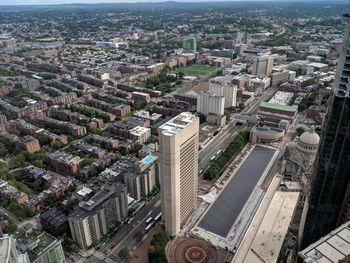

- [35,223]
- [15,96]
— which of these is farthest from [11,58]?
[35,223]

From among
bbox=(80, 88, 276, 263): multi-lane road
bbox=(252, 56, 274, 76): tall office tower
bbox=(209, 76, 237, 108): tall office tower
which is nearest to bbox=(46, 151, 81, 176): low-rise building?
bbox=(80, 88, 276, 263): multi-lane road

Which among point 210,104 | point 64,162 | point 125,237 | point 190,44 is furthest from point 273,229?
point 190,44

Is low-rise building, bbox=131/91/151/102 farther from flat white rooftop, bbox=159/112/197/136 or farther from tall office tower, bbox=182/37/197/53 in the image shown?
tall office tower, bbox=182/37/197/53

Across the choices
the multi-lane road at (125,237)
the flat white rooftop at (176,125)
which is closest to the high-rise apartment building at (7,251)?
the flat white rooftop at (176,125)

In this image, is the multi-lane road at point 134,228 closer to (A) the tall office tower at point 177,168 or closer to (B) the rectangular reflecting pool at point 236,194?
(A) the tall office tower at point 177,168

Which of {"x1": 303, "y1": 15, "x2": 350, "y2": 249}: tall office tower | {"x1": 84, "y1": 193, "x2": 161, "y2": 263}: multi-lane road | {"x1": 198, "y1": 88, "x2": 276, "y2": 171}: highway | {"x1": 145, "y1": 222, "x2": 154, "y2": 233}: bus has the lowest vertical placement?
{"x1": 84, "y1": 193, "x2": 161, "y2": 263}: multi-lane road

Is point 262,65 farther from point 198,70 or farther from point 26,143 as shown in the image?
point 26,143
